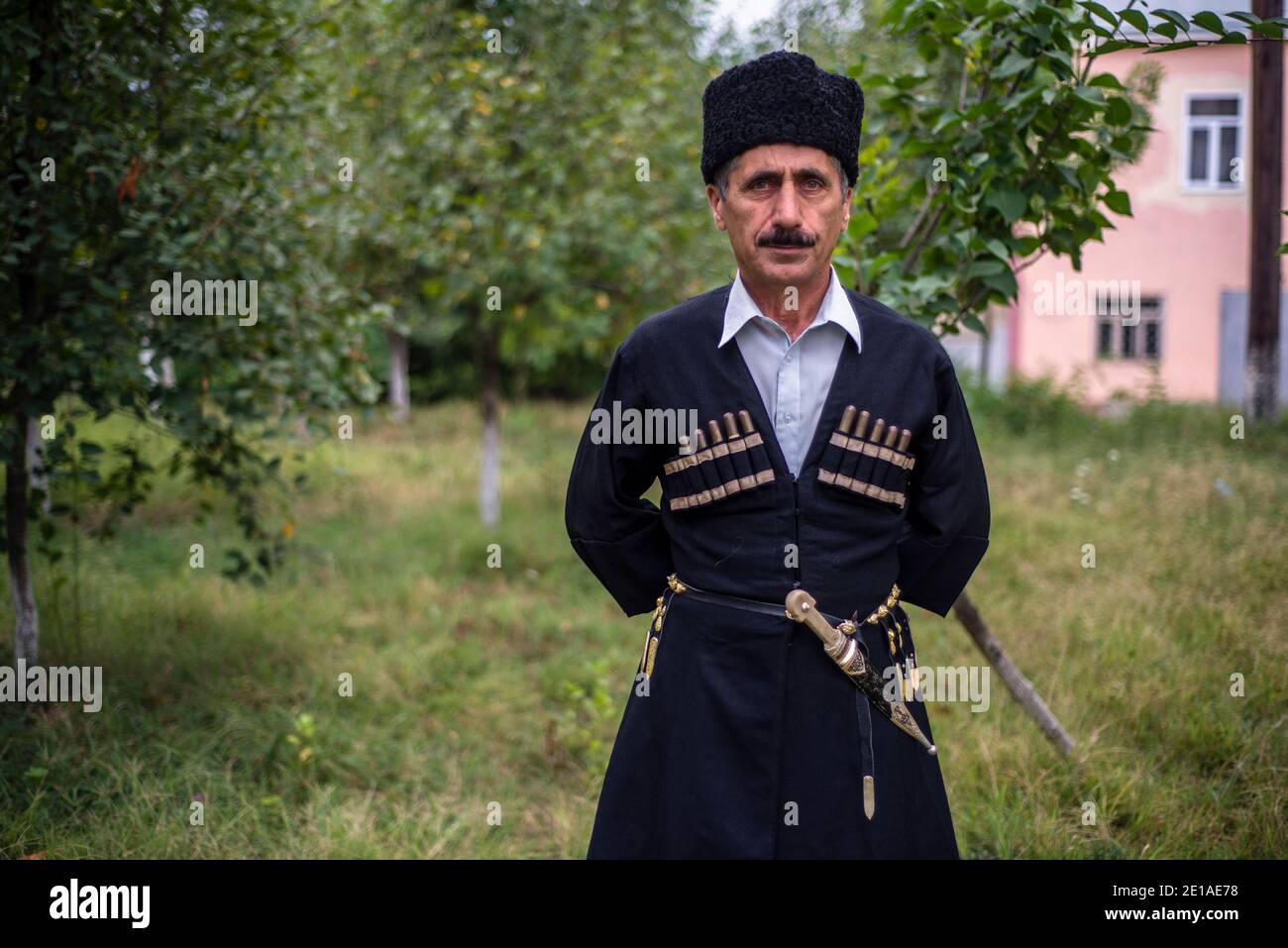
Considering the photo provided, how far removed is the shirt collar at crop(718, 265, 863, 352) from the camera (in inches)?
91.2

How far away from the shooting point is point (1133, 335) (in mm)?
17891

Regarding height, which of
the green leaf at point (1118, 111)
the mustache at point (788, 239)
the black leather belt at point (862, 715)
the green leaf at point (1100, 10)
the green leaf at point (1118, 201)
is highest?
the green leaf at point (1100, 10)

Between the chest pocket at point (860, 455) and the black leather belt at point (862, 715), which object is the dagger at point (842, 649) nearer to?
the black leather belt at point (862, 715)

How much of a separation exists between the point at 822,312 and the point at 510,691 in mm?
3950

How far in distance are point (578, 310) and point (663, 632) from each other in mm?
7761

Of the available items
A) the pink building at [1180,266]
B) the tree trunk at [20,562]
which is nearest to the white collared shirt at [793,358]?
the tree trunk at [20,562]

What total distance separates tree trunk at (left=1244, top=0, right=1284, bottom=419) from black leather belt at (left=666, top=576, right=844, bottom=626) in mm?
10130

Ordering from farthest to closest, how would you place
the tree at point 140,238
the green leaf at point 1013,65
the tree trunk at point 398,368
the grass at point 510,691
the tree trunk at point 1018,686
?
the tree trunk at point 398,368
the tree at point 140,238
the tree trunk at point 1018,686
the grass at point 510,691
the green leaf at point 1013,65

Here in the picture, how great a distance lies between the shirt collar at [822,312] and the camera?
91.2 inches

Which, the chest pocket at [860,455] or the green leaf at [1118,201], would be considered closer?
the chest pocket at [860,455]

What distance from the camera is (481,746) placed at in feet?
16.5

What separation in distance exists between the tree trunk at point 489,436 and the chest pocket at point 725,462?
280 inches
